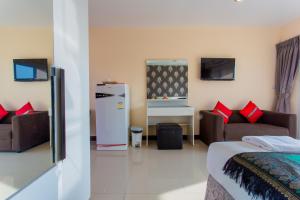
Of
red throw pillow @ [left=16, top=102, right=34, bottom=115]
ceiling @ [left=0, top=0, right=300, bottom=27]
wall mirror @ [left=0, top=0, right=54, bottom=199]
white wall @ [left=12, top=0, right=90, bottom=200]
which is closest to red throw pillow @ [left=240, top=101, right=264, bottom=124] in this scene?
ceiling @ [left=0, top=0, right=300, bottom=27]

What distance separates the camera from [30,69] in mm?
1170

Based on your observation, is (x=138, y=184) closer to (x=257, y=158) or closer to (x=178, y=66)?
(x=257, y=158)

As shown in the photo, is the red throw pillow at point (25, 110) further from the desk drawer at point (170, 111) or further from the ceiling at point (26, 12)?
the desk drawer at point (170, 111)

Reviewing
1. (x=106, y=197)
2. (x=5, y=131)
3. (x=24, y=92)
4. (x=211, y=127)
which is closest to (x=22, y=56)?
(x=24, y=92)

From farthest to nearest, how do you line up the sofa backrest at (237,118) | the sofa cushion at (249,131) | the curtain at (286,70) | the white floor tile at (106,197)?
the sofa backrest at (237,118) → the curtain at (286,70) → the sofa cushion at (249,131) → the white floor tile at (106,197)

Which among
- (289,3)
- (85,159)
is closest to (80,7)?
(85,159)

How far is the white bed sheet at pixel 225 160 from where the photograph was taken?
134 centimetres

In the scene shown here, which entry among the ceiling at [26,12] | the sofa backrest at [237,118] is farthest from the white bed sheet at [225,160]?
the sofa backrest at [237,118]

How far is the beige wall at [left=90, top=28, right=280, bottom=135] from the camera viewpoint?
180 inches

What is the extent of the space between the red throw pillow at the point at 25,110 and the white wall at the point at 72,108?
1.06ft

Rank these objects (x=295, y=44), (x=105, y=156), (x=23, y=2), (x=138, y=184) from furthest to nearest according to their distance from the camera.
Result: (x=295, y=44) < (x=105, y=156) < (x=138, y=184) < (x=23, y=2)

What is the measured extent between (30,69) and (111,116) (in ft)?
9.15

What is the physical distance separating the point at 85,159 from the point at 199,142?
310 cm

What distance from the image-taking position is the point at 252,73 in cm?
472
